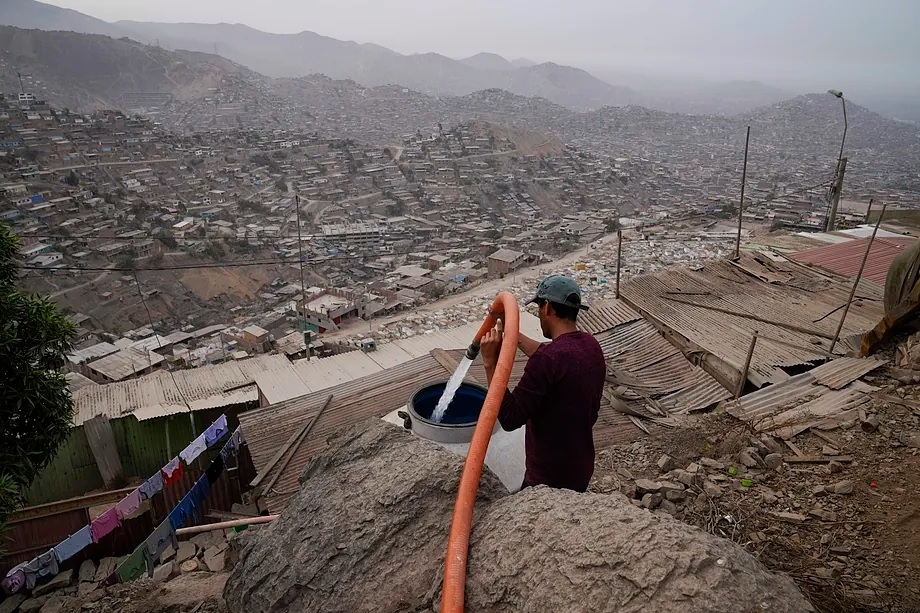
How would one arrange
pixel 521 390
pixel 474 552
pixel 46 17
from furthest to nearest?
pixel 46 17
pixel 521 390
pixel 474 552

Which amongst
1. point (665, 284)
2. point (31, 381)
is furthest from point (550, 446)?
point (665, 284)

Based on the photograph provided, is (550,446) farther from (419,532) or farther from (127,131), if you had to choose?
(127,131)

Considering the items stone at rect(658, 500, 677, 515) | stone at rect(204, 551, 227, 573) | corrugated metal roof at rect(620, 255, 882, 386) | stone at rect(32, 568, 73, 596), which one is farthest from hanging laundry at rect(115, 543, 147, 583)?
corrugated metal roof at rect(620, 255, 882, 386)

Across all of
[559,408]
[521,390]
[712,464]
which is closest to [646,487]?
[712,464]

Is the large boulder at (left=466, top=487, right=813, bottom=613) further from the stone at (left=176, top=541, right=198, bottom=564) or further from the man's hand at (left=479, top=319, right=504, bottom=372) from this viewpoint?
the stone at (left=176, top=541, right=198, bottom=564)

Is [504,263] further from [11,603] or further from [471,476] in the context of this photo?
[471,476]

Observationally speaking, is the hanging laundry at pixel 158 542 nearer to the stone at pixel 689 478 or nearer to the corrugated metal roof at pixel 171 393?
the corrugated metal roof at pixel 171 393
